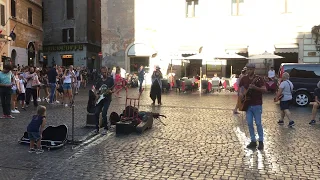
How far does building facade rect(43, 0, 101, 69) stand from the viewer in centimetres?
4212

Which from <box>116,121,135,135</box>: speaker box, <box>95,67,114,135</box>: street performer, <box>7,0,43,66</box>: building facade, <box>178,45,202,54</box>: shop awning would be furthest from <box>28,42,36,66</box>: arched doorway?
<box>116,121,135,135</box>: speaker box

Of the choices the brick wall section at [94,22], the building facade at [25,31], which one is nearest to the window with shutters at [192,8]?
the building facade at [25,31]

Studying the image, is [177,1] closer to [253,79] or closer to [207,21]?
[207,21]

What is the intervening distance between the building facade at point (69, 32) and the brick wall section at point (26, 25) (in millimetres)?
4970

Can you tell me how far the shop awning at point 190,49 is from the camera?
28.2 m

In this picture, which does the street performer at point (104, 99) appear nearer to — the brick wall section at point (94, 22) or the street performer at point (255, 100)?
the street performer at point (255, 100)

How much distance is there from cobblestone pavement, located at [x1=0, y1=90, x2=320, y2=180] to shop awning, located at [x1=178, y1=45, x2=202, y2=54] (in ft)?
60.4

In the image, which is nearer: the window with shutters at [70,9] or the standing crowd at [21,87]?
the standing crowd at [21,87]

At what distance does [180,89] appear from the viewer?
946 inches

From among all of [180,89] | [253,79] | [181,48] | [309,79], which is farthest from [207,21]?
[253,79]

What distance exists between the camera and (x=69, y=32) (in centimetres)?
4294

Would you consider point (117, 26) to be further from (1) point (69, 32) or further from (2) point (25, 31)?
(1) point (69, 32)

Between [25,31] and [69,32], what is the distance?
931cm

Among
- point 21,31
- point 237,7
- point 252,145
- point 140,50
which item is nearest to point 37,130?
point 252,145
